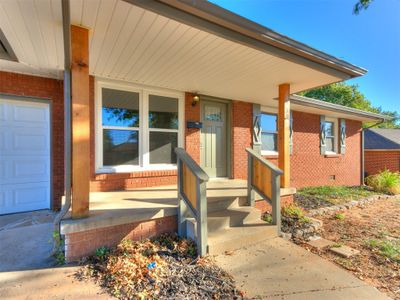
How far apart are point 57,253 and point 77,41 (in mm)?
2583

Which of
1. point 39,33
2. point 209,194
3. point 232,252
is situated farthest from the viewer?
point 209,194

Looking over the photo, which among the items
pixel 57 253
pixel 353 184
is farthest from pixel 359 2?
pixel 353 184

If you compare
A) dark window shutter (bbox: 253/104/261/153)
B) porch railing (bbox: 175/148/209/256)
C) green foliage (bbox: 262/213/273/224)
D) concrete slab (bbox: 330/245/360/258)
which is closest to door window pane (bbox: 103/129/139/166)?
porch railing (bbox: 175/148/209/256)

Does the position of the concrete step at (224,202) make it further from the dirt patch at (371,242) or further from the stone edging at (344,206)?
the stone edging at (344,206)

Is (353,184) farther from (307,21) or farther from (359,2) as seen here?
(359,2)

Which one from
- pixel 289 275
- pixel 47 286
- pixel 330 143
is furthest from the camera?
pixel 330 143

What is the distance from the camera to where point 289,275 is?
2.72 m

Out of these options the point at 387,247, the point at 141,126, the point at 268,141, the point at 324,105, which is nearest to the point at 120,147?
the point at 141,126

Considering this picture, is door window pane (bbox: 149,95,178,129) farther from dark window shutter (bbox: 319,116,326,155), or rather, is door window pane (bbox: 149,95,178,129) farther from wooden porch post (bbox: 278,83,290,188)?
dark window shutter (bbox: 319,116,326,155)

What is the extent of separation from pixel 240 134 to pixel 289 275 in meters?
4.34

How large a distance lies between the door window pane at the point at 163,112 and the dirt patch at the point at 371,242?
12.3 ft

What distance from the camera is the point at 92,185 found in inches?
180

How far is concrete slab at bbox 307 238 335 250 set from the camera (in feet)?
11.9

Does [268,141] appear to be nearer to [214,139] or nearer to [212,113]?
[214,139]
